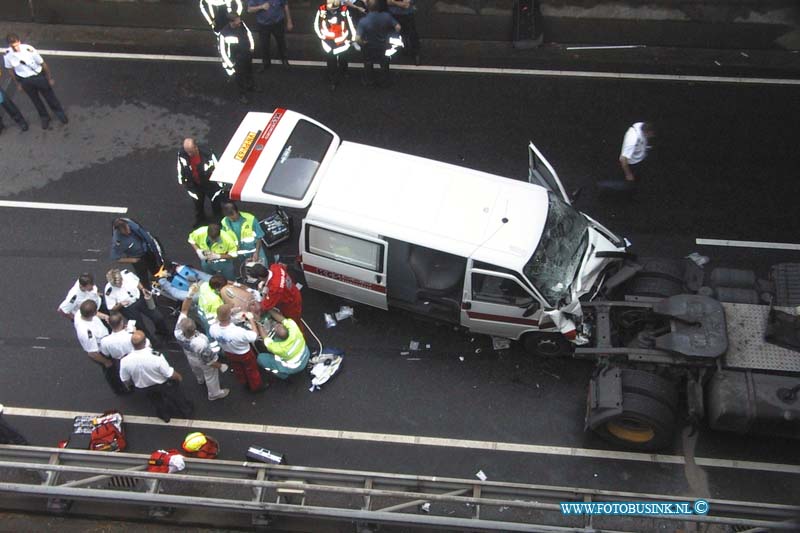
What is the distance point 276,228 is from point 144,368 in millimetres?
3287

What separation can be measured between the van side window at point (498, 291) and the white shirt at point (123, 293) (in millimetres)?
4176

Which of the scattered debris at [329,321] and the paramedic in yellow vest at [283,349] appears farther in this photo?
the scattered debris at [329,321]

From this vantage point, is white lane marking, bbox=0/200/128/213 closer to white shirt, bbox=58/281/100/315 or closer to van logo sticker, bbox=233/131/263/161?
van logo sticker, bbox=233/131/263/161

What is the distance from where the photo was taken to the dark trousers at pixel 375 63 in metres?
12.5

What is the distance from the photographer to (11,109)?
12406 millimetres

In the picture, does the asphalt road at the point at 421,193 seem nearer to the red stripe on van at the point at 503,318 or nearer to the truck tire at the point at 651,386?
the red stripe on van at the point at 503,318

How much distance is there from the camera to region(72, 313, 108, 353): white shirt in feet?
27.9

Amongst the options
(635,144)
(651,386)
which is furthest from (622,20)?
(651,386)

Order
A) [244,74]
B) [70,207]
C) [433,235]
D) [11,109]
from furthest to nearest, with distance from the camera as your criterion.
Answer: [244,74]
[11,109]
[70,207]
[433,235]

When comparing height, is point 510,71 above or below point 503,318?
above

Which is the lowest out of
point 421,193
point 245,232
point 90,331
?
point 90,331

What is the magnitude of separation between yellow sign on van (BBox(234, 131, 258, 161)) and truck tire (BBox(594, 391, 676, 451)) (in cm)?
562

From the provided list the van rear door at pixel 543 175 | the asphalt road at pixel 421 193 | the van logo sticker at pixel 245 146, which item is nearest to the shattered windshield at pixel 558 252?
the van rear door at pixel 543 175

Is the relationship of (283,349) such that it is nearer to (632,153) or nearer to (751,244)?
(632,153)
